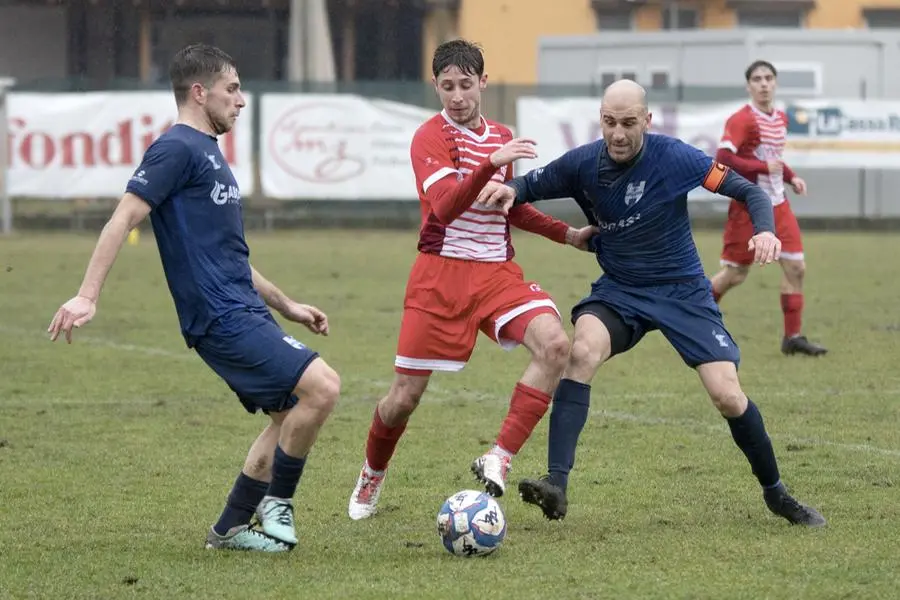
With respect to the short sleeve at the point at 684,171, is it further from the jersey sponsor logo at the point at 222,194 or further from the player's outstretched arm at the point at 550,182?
the jersey sponsor logo at the point at 222,194

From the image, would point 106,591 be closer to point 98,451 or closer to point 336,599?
point 336,599

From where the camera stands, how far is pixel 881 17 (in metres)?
36.3

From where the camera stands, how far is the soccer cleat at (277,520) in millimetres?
5953

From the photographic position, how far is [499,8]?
1404 inches

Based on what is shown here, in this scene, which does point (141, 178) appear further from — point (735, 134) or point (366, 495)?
point (735, 134)

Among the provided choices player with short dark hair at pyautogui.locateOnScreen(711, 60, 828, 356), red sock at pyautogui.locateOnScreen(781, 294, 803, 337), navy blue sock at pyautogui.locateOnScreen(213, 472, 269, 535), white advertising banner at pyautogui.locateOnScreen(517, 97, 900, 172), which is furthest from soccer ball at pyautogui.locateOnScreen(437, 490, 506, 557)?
white advertising banner at pyautogui.locateOnScreen(517, 97, 900, 172)

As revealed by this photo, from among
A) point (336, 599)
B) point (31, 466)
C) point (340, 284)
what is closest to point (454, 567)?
point (336, 599)

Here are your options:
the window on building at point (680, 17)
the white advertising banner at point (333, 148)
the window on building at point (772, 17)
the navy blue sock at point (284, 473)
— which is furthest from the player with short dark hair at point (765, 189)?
the window on building at point (772, 17)

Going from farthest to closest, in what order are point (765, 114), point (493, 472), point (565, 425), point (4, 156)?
point (4, 156) < point (765, 114) < point (565, 425) < point (493, 472)

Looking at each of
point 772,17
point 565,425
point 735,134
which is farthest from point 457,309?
point 772,17

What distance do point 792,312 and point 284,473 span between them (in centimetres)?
691

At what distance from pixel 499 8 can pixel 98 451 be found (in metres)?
28.5

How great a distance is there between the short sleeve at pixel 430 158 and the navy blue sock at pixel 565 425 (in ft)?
3.23

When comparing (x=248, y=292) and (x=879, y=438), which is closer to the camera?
(x=248, y=292)
